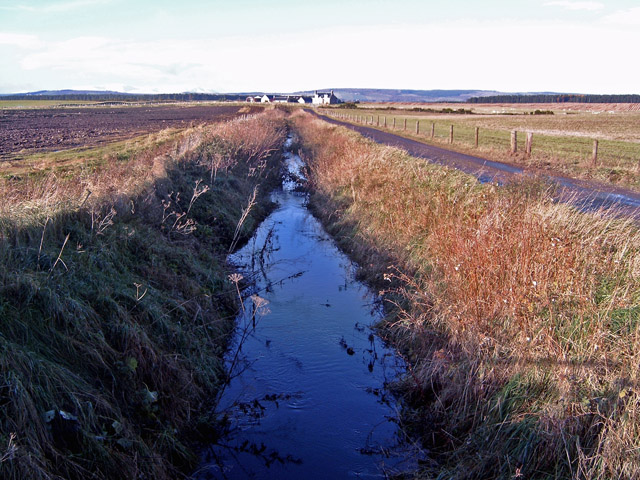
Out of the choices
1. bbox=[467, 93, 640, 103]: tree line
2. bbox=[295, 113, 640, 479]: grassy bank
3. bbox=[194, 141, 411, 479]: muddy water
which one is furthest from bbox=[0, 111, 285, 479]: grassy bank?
bbox=[467, 93, 640, 103]: tree line

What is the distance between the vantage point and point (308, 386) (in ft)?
20.2

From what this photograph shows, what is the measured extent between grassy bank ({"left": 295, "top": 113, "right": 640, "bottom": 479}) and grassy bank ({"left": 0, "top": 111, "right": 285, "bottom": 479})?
2.51 meters

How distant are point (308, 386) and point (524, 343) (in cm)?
260

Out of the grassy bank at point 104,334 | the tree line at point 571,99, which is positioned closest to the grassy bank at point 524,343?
the grassy bank at point 104,334

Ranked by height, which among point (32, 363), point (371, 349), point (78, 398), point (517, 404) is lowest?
point (371, 349)

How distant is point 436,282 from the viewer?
7031 mm

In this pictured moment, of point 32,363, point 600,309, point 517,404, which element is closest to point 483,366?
point 517,404

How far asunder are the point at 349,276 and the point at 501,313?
186 inches

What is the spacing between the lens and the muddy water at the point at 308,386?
195 inches

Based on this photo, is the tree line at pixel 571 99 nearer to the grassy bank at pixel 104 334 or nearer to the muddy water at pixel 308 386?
the muddy water at pixel 308 386

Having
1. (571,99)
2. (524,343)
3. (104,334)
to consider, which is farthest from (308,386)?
(571,99)

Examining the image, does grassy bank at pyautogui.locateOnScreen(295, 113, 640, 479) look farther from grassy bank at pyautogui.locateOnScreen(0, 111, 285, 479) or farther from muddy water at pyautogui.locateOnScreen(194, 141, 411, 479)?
grassy bank at pyautogui.locateOnScreen(0, 111, 285, 479)

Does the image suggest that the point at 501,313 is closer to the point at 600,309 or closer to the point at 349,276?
the point at 600,309

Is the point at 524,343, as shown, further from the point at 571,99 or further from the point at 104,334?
the point at 571,99
